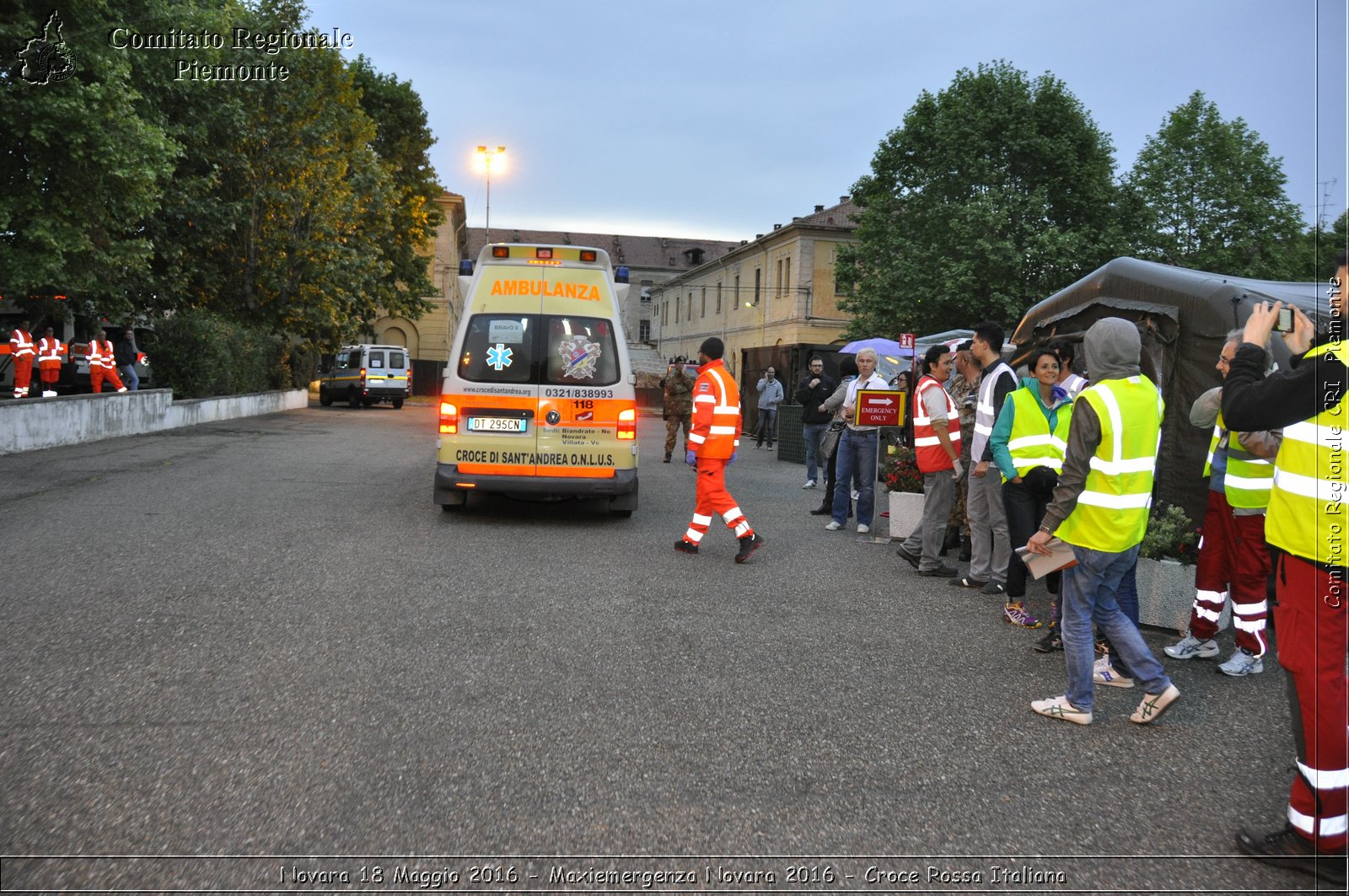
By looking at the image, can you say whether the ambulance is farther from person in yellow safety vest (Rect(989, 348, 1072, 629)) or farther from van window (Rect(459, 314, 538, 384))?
person in yellow safety vest (Rect(989, 348, 1072, 629))

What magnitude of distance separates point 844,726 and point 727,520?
452 cm

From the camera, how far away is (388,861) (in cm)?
341

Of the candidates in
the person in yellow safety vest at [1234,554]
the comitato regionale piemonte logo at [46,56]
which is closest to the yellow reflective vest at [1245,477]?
the person in yellow safety vest at [1234,554]

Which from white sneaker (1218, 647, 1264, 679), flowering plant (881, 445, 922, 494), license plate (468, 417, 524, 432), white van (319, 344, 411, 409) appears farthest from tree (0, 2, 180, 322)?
white van (319, 344, 411, 409)

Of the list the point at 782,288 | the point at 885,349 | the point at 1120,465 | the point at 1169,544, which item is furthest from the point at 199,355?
the point at 782,288

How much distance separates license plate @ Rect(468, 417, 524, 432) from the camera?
10773 millimetres

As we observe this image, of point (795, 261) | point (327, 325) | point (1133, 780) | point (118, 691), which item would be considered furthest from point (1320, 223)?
point (795, 261)

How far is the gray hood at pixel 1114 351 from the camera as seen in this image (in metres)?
5.00

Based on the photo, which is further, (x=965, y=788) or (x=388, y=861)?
(x=965, y=788)

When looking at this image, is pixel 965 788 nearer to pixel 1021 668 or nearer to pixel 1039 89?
pixel 1021 668

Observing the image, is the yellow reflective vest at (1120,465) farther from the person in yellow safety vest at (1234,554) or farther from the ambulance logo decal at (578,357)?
the ambulance logo decal at (578,357)

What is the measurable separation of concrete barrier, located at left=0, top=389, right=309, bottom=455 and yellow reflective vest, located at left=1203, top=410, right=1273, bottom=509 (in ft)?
52.5

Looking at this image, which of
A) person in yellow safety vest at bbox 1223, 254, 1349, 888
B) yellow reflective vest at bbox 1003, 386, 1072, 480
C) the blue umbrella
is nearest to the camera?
person in yellow safety vest at bbox 1223, 254, 1349, 888

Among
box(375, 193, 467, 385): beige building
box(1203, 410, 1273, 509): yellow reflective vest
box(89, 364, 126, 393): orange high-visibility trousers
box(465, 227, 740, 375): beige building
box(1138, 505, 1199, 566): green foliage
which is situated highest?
box(465, 227, 740, 375): beige building
